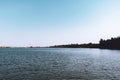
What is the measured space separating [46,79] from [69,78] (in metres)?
4.59

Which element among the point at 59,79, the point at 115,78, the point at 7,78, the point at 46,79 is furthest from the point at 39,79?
the point at 115,78

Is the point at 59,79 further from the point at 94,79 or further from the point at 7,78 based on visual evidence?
the point at 7,78

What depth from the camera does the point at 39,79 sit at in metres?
35.1

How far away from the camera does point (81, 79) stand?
115ft

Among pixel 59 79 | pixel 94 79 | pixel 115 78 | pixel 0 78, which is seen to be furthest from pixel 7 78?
pixel 115 78

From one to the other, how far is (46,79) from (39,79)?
53.7 inches

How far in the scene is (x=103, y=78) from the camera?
119ft

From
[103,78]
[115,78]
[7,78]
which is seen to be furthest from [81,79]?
[7,78]

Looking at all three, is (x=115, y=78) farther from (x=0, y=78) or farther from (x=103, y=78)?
(x=0, y=78)

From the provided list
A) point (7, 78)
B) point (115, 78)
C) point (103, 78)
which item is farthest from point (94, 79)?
point (7, 78)

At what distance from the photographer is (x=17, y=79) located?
35.0 meters

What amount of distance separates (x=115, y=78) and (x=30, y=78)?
17.2 meters

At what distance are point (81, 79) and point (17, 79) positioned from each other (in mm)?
12485

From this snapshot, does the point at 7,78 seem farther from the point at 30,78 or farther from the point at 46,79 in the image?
the point at 46,79
